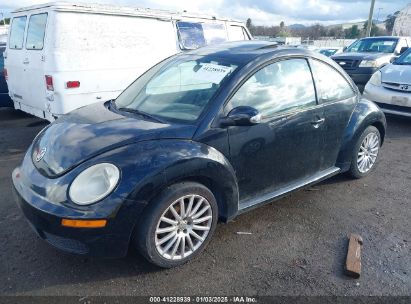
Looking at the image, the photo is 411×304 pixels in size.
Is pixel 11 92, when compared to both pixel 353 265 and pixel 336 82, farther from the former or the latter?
pixel 353 265

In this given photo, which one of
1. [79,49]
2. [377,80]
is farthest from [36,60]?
[377,80]

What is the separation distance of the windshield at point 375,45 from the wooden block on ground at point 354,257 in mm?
9842

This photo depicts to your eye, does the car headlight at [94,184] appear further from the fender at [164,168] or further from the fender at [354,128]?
the fender at [354,128]

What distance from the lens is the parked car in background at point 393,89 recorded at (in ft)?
22.1

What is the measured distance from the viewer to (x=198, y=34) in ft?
23.1

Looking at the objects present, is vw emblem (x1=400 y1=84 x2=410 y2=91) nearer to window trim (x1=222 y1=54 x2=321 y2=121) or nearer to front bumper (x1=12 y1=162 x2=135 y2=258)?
window trim (x1=222 y1=54 x2=321 y2=121)

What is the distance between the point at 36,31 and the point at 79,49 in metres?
0.80

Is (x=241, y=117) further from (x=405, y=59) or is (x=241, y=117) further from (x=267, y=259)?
(x=405, y=59)

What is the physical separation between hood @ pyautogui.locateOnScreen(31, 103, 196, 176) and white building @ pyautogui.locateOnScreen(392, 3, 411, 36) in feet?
168

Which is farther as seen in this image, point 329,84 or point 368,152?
point 368,152

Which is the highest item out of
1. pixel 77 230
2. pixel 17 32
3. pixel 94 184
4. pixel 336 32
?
pixel 336 32

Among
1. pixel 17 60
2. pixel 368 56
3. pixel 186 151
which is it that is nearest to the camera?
pixel 186 151

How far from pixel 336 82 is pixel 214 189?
6.48 ft

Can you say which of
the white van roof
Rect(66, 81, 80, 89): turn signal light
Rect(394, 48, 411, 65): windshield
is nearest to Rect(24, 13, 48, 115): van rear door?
the white van roof
